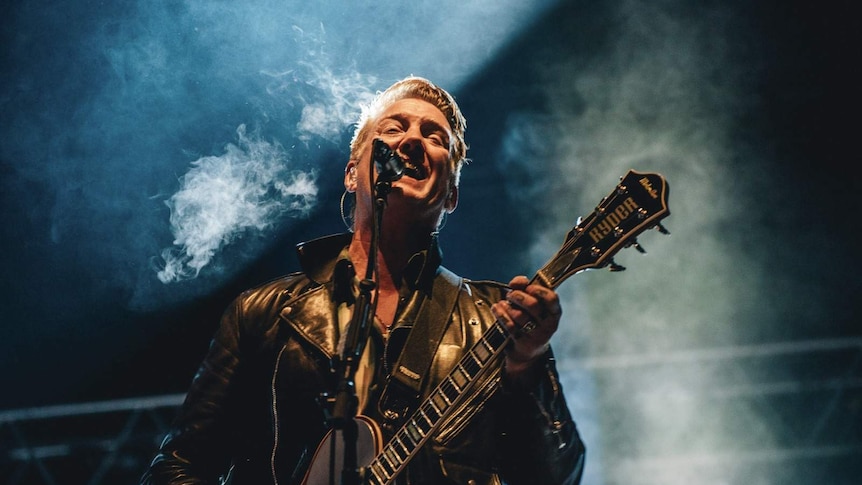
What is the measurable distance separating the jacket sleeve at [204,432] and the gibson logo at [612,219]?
1.37 m

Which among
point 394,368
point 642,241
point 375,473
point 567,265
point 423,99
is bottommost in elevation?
point 375,473

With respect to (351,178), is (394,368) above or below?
below

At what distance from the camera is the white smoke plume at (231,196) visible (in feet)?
14.5

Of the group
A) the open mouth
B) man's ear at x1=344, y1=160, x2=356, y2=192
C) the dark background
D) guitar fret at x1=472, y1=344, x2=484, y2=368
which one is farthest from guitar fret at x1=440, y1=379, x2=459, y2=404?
the dark background

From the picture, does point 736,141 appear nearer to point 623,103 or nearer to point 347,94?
point 623,103

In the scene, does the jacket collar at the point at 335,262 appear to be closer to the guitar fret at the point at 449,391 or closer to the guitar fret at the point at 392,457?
the guitar fret at the point at 449,391

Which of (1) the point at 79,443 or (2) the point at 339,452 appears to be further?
(1) the point at 79,443

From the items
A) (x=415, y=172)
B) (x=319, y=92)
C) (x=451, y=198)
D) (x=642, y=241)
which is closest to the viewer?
(x=415, y=172)

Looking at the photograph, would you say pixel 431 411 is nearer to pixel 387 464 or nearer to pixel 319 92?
pixel 387 464

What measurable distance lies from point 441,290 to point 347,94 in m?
2.19

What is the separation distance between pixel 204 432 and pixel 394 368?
2.32ft

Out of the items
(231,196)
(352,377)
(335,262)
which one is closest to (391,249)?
(335,262)

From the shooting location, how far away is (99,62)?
15.6 ft

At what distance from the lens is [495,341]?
95.4 inches
